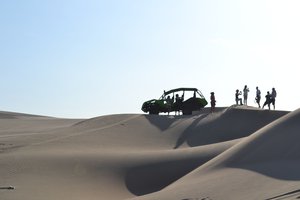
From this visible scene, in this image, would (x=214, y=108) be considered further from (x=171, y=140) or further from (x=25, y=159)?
(x=25, y=159)

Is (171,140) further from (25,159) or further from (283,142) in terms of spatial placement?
(283,142)

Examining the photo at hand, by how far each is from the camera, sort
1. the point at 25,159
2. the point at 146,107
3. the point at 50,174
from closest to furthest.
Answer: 1. the point at 50,174
2. the point at 25,159
3. the point at 146,107

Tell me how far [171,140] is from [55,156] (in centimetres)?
781

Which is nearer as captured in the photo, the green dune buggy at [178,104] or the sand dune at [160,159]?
the sand dune at [160,159]

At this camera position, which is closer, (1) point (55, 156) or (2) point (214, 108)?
(1) point (55, 156)

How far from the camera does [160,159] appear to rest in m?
18.1

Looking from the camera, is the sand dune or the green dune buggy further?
the green dune buggy

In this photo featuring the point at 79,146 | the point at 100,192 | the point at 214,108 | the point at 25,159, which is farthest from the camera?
the point at 214,108

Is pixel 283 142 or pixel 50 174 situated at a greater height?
pixel 283 142

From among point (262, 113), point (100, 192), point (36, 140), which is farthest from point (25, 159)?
point (262, 113)

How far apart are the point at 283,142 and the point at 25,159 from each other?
9.04 metres

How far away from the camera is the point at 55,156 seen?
18406 millimetres

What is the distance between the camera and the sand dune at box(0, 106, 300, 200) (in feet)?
36.9

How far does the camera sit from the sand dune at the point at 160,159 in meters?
11.2
